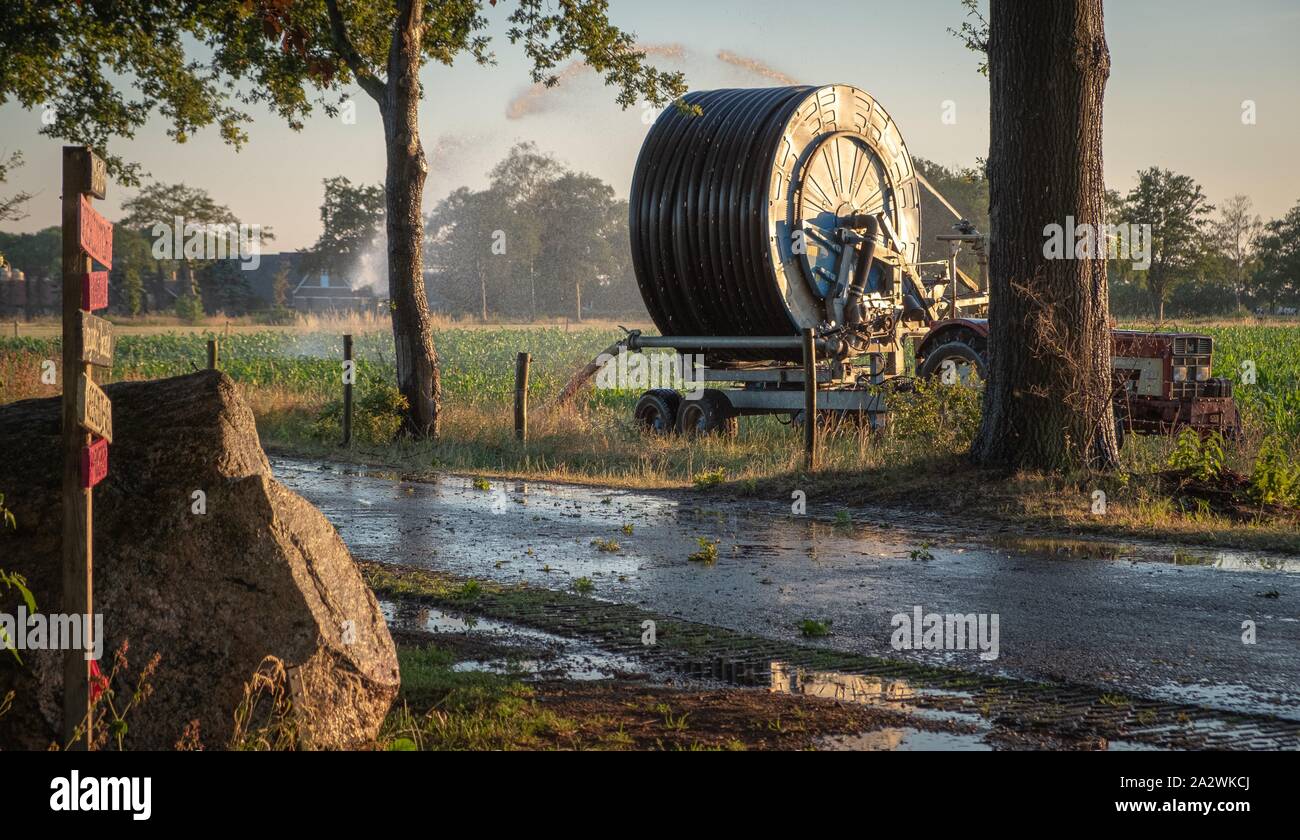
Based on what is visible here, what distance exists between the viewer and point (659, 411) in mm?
20781

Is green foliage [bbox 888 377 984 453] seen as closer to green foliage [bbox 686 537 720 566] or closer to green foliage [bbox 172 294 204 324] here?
green foliage [bbox 686 537 720 566]

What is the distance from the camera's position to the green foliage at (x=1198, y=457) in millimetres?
13227

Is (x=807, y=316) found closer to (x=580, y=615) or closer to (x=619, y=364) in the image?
(x=619, y=364)

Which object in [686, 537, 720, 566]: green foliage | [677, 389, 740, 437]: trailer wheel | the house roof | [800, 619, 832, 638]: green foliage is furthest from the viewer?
the house roof

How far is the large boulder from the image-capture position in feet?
16.9

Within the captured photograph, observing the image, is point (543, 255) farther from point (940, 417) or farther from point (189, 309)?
point (940, 417)

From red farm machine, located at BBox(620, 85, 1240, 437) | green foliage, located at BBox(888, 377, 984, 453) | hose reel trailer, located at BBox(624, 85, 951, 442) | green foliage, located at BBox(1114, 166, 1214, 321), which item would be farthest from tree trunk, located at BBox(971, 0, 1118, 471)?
green foliage, located at BBox(1114, 166, 1214, 321)

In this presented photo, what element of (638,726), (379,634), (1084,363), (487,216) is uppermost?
(487,216)

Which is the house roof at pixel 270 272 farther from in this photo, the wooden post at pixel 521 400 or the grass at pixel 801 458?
the wooden post at pixel 521 400

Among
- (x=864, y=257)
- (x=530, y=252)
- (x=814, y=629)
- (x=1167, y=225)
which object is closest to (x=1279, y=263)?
(x=1167, y=225)

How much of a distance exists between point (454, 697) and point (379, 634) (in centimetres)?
57

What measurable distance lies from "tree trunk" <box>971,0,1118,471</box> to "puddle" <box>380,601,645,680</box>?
7.12 m
